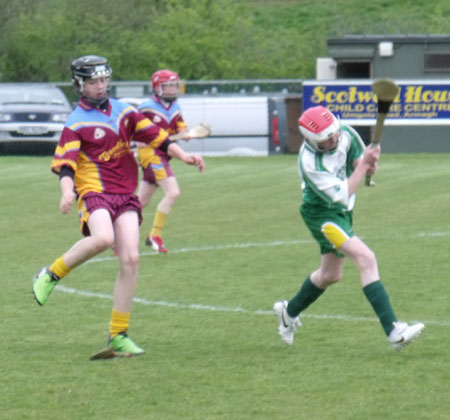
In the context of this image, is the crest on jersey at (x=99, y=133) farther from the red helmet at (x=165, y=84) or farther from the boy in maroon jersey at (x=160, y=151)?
the red helmet at (x=165, y=84)

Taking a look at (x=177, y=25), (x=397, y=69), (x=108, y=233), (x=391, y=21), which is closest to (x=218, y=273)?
(x=108, y=233)

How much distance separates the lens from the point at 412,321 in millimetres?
8352

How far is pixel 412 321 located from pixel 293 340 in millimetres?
1104

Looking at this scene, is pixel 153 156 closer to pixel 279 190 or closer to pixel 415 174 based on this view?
pixel 279 190

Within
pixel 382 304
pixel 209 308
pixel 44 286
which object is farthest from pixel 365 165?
pixel 209 308

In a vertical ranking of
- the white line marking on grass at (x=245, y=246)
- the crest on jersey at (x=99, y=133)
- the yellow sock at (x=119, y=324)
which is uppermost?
the crest on jersey at (x=99, y=133)

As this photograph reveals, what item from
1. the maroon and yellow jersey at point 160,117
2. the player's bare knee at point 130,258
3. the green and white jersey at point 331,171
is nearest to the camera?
the green and white jersey at point 331,171

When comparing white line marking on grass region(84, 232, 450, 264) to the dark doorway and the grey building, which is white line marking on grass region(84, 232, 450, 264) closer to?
the grey building

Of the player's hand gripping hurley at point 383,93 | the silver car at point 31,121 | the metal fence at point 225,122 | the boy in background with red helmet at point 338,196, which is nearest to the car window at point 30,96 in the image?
the metal fence at point 225,122

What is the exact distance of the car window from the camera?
2642 cm

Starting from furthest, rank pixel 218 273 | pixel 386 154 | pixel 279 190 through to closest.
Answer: pixel 386 154 < pixel 279 190 < pixel 218 273

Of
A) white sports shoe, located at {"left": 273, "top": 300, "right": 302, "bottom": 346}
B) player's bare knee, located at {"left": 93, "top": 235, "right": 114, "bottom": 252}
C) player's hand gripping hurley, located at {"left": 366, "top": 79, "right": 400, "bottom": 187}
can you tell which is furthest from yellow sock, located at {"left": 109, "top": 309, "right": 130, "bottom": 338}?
player's hand gripping hurley, located at {"left": 366, "top": 79, "right": 400, "bottom": 187}

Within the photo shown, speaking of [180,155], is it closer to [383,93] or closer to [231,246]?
[383,93]

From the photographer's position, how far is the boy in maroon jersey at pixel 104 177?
739 centimetres
